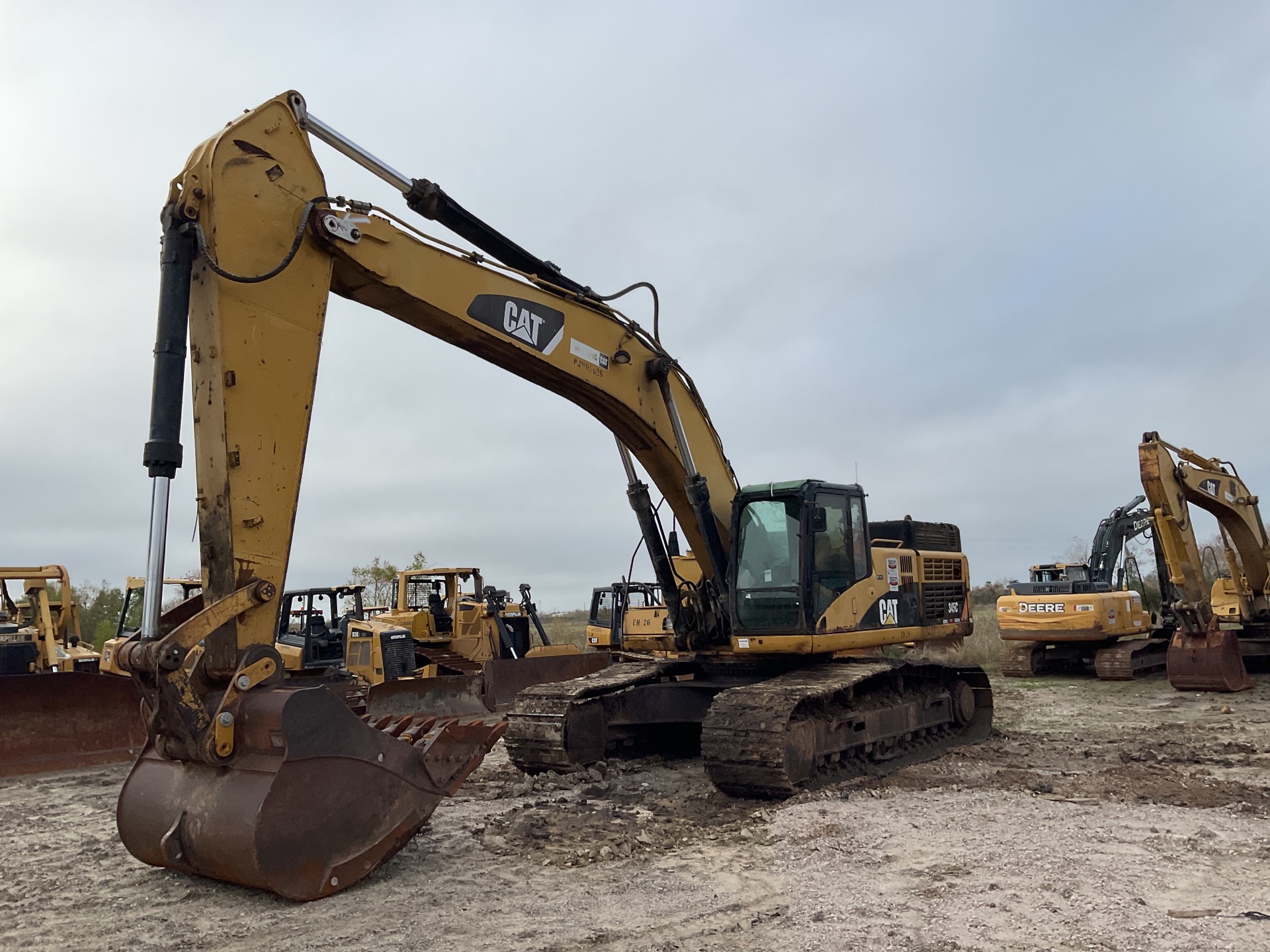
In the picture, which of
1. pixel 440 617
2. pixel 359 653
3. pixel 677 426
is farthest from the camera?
pixel 440 617

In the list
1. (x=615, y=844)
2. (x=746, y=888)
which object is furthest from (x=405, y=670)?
(x=746, y=888)

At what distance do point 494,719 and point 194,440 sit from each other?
29.4 feet

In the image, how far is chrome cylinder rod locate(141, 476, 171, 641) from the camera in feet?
16.6

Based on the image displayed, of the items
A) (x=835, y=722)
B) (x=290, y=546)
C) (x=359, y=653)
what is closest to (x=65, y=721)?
(x=359, y=653)

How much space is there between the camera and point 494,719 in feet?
44.9

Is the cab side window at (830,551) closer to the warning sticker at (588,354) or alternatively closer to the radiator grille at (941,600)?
the radiator grille at (941,600)

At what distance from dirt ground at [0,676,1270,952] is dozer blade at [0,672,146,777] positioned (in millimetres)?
1497

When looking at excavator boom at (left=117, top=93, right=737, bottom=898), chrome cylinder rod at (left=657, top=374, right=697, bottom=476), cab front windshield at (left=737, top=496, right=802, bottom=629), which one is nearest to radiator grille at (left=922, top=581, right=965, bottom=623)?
cab front windshield at (left=737, top=496, right=802, bottom=629)

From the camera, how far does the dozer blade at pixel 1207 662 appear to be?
14844 mm

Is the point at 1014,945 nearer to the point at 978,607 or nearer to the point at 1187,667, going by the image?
the point at 1187,667

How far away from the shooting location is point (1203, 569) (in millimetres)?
15680

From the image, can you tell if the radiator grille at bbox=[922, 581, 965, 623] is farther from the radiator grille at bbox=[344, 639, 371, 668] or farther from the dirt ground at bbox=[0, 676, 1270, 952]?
the radiator grille at bbox=[344, 639, 371, 668]

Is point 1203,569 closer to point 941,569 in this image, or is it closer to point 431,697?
point 941,569

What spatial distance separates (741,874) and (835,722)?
9.44 ft
